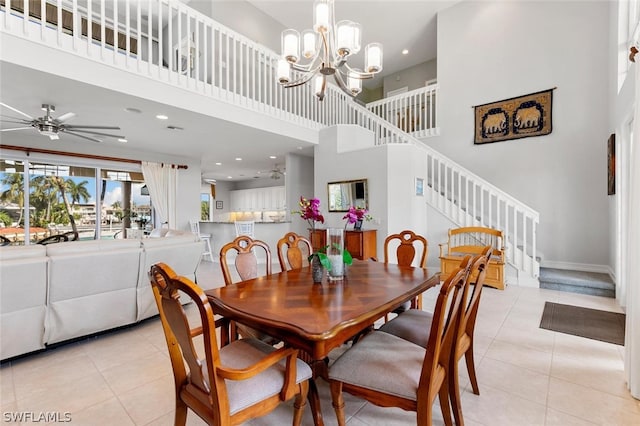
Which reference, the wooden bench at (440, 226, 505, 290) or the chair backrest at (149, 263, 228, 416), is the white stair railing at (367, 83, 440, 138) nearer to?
the wooden bench at (440, 226, 505, 290)

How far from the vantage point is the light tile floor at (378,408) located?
63.3 inches

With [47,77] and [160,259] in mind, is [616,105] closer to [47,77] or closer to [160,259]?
[160,259]

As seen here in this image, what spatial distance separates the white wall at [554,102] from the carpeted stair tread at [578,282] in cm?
59

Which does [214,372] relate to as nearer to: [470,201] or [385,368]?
[385,368]

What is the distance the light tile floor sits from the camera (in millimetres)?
1607

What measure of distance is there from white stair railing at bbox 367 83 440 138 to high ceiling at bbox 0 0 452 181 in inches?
58.3

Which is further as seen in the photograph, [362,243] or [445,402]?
[362,243]

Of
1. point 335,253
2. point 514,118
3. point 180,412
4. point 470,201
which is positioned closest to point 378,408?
point 335,253

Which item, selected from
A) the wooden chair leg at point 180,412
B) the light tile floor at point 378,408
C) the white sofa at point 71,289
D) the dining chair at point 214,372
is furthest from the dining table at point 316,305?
the white sofa at point 71,289

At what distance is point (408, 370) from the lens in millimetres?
1282

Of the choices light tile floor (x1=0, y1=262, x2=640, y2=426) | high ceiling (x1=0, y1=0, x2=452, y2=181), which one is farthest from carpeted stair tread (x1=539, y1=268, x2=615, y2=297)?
high ceiling (x1=0, y1=0, x2=452, y2=181)

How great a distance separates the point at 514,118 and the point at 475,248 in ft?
8.83

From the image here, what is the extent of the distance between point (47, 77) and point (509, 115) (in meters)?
6.66

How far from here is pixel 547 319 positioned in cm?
298
